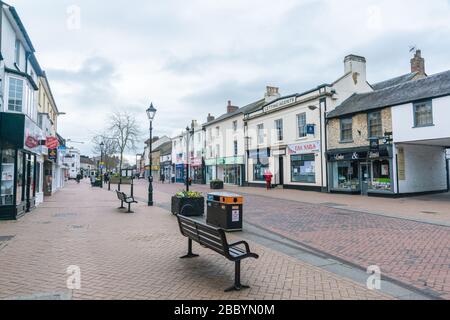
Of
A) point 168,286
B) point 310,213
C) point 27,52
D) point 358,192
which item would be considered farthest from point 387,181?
point 27,52

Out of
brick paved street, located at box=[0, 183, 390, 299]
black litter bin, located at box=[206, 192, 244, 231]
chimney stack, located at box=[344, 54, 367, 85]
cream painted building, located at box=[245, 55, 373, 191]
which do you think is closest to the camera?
brick paved street, located at box=[0, 183, 390, 299]

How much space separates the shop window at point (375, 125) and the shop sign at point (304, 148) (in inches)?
169

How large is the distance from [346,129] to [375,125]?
2.18 m

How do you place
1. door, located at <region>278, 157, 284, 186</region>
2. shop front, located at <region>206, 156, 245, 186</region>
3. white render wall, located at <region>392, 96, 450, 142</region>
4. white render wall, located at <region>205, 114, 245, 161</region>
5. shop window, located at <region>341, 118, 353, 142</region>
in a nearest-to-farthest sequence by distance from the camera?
white render wall, located at <region>392, 96, 450, 142</region>, shop window, located at <region>341, 118, 353, 142</region>, door, located at <region>278, 157, 284, 186</region>, shop front, located at <region>206, 156, 245, 186</region>, white render wall, located at <region>205, 114, 245, 161</region>

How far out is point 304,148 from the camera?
24016 mm

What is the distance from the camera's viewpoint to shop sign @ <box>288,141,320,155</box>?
22875 mm

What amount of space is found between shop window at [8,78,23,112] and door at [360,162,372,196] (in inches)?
751

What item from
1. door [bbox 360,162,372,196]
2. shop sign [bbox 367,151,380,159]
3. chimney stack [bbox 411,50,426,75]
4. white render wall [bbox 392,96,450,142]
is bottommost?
door [bbox 360,162,372,196]

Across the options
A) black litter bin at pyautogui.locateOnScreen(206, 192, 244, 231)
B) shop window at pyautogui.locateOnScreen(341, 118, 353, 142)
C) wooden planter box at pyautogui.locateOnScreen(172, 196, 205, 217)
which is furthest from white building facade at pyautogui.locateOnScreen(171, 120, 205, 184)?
black litter bin at pyautogui.locateOnScreen(206, 192, 244, 231)

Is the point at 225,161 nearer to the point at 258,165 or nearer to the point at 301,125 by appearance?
the point at 258,165

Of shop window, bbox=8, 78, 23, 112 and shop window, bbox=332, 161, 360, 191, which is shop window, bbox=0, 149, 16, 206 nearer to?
shop window, bbox=8, 78, 23, 112

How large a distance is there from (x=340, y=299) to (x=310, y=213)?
27.1 feet

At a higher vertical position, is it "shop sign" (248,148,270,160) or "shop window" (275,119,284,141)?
"shop window" (275,119,284,141)
